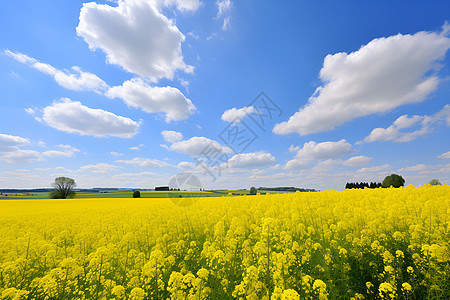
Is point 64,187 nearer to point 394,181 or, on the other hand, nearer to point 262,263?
point 262,263

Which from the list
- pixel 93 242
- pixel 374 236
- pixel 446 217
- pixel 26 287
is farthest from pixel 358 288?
pixel 93 242

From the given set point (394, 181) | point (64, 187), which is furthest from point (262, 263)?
point (64, 187)

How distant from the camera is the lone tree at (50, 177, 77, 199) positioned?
5453cm

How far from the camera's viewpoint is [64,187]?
56.9 m

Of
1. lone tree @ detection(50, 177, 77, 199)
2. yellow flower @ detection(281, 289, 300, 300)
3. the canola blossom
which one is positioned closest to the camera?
yellow flower @ detection(281, 289, 300, 300)

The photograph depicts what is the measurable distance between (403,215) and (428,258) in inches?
146

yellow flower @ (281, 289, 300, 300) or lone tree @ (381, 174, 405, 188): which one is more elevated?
lone tree @ (381, 174, 405, 188)

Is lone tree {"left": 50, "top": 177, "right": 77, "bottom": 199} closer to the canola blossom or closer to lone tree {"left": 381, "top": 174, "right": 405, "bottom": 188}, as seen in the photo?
the canola blossom

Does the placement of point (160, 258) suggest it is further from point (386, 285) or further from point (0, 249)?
point (0, 249)

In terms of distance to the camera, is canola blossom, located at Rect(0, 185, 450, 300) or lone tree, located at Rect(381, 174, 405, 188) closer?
canola blossom, located at Rect(0, 185, 450, 300)

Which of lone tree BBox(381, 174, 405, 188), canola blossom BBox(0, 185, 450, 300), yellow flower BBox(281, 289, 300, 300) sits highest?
lone tree BBox(381, 174, 405, 188)

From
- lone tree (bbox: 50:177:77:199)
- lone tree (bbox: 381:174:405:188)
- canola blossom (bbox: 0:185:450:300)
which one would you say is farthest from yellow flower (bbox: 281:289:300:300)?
lone tree (bbox: 50:177:77:199)

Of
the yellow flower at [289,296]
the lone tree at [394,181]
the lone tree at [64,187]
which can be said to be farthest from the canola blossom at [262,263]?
the lone tree at [64,187]

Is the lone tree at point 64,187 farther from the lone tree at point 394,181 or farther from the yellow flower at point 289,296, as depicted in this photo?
the lone tree at point 394,181
